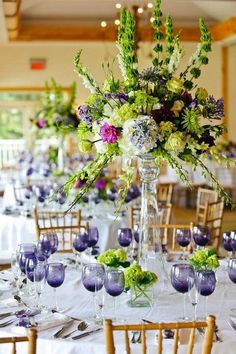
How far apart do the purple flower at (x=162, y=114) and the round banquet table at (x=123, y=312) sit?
863 millimetres

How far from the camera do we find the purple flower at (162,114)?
10.3 feet

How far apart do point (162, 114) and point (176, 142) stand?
0.19 metres

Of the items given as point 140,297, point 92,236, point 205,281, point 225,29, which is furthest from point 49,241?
point 225,29

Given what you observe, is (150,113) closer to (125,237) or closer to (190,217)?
(125,237)

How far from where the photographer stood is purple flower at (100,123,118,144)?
10.3ft

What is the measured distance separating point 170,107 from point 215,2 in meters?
8.12

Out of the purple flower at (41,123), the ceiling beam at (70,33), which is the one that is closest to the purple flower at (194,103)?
the purple flower at (41,123)

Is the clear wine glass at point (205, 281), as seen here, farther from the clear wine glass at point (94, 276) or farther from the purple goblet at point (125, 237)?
the purple goblet at point (125, 237)

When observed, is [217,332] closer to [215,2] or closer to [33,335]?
[33,335]

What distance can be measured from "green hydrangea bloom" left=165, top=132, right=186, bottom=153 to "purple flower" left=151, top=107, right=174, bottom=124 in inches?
4.4

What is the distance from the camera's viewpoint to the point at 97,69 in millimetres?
13297

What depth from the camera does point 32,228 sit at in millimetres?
5570

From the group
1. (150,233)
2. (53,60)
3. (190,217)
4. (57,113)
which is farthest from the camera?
(53,60)

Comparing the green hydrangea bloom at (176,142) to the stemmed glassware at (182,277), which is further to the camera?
the green hydrangea bloom at (176,142)
